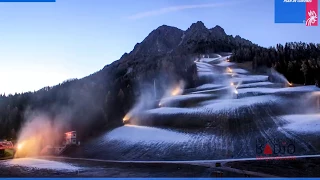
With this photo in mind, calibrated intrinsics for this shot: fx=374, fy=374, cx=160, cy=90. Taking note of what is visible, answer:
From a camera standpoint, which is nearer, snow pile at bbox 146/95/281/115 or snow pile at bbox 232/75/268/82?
snow pile at bbox 146/95/281/115

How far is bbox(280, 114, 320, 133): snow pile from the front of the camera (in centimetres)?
482

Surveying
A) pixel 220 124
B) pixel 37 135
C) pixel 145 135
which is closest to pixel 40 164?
→ pixel 37 135

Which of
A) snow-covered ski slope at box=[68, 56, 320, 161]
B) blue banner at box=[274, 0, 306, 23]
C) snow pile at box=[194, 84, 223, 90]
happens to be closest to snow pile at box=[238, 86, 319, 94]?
snow-covered ski slope at box=[68, 56, 320, 161]

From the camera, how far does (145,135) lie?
532 centimetres

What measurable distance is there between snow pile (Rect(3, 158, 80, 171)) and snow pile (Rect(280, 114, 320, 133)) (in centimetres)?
284

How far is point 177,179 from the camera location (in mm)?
4445

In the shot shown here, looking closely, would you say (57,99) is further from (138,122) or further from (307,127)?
(307,127)

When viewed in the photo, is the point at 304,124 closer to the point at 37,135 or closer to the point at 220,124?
the point at 220,124

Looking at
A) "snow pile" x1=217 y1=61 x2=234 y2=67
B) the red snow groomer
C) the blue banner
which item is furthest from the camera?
"snow pile" x1=217 y1=61 x2=234 y2=67

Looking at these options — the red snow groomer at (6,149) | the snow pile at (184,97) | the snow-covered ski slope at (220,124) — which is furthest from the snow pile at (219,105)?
the red snow groomer at (6,149)

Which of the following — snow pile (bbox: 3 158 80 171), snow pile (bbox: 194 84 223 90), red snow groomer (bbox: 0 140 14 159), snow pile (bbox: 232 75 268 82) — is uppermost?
snow pile (bbox: 232 75 268 82)

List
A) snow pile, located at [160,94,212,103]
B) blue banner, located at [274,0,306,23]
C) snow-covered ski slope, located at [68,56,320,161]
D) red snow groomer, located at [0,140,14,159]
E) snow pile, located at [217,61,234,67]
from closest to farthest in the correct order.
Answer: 1. blue banner, located at [274,0,306,23]
2. snow-covered ski slope, located at [68,56,320,161]
3. red snow groomer, located at [0,140,14,159]
4. snow pile, located at [160,94,212,103]
5. snow pile, located at [217,61,234,67]

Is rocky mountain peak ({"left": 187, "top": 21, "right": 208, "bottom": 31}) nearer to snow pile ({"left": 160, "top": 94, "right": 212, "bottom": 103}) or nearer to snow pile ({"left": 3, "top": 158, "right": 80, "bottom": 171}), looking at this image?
snow pile ({"left": 160, "top": 94, "right": 212, "bottom": 103})

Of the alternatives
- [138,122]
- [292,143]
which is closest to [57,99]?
[138,122]
